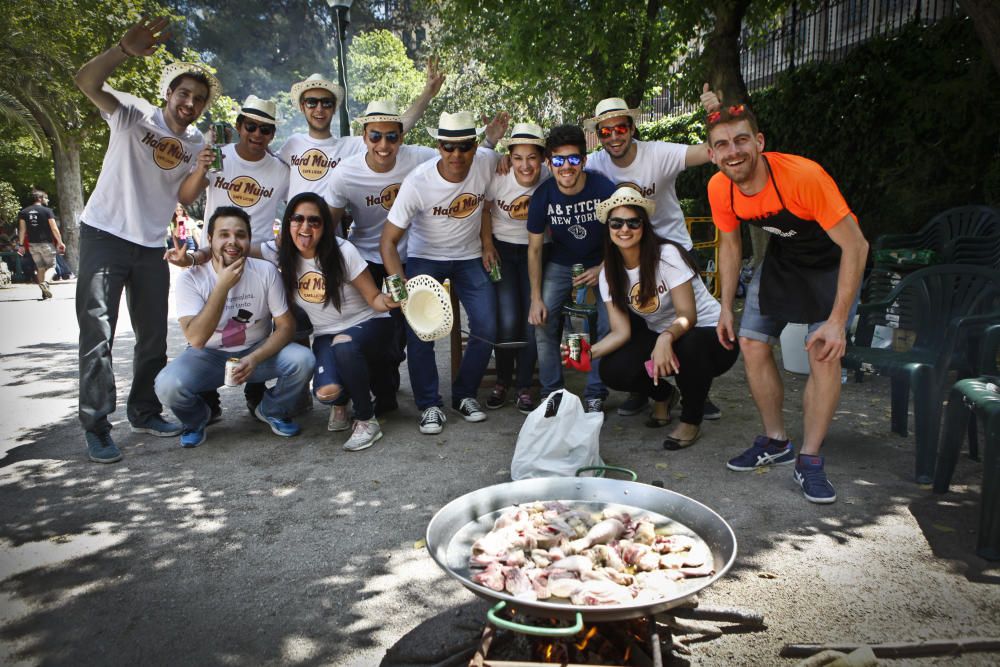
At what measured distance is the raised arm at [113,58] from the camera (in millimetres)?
4367

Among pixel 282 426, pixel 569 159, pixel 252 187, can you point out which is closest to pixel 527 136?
pixel 569 159

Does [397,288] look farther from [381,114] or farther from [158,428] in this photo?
[158,428]

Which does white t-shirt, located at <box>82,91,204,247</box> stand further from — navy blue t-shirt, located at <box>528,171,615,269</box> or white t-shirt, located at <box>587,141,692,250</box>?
white t-shirt, located at <box>587,141,692,250</box>

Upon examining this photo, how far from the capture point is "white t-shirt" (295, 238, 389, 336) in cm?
493

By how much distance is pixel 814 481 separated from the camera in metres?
3.77

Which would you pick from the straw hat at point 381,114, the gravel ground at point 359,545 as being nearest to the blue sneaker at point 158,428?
the gravel ground at point 359,545

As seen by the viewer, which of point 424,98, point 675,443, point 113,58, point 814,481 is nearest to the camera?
point 814,481

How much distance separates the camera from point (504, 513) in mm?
2682

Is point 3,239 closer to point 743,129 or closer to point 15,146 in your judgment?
point 15,146

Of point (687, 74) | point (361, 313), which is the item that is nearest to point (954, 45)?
point (687, 74)

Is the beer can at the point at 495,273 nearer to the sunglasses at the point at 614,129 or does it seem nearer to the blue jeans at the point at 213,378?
the sunglasses at the point at 614,129

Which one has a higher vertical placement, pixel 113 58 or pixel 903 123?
pixel 903 123

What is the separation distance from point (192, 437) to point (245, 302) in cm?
99

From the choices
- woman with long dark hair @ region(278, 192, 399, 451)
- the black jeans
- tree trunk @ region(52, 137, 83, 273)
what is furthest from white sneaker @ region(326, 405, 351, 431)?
tree trunk @ region(52, 137, 83, 273)
